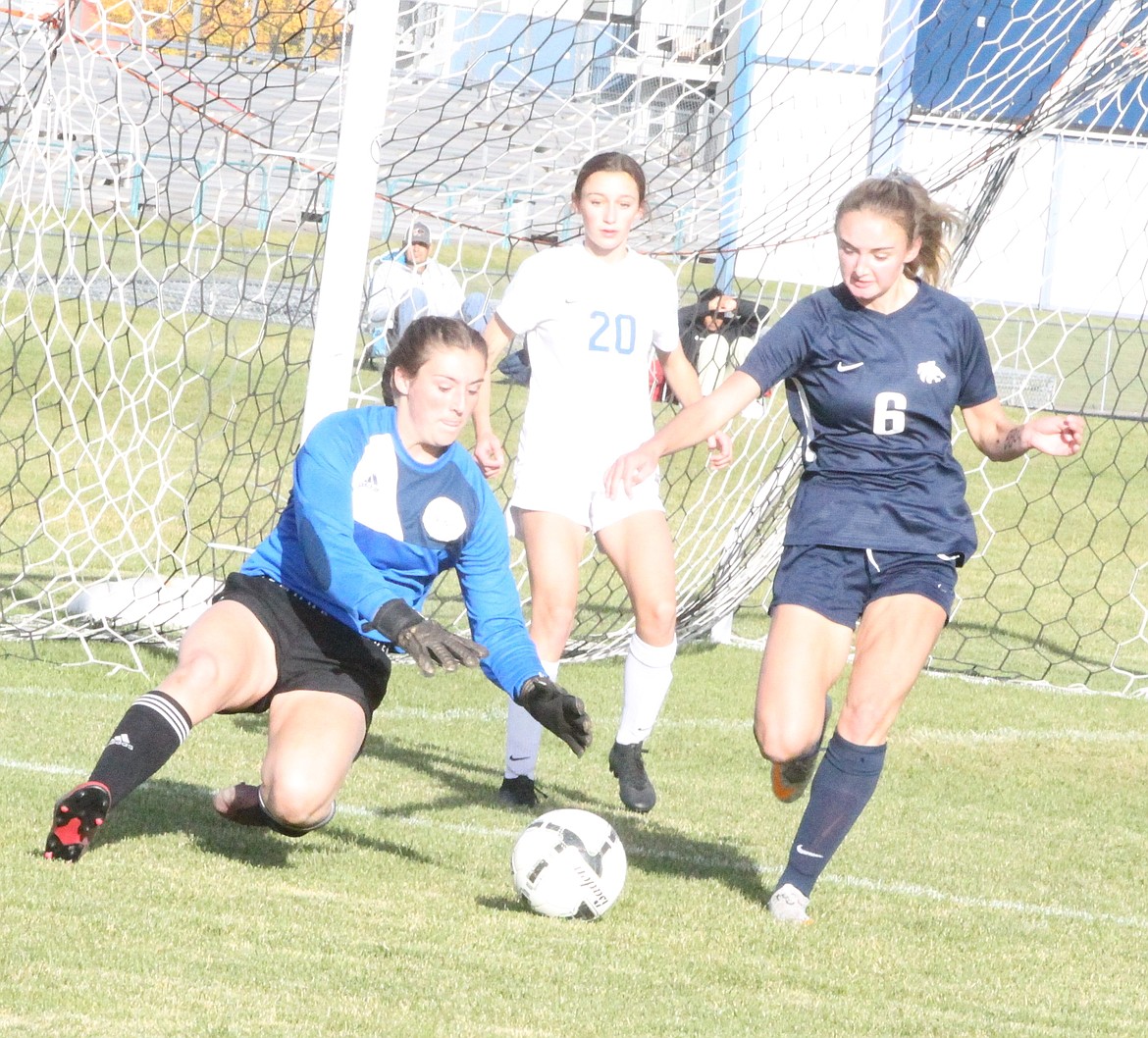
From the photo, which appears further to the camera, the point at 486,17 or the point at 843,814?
the point at 486,17

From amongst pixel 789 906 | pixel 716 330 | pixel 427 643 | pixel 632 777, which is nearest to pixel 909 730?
pixel 632 777

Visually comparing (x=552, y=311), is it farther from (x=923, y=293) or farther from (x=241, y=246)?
(x=241, y=246)

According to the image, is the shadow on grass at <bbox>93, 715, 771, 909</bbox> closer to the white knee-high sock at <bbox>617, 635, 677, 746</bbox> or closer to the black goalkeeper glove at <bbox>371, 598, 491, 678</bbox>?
the white knee-high sock at <bbox>617, 635, 677, 746</bbox>

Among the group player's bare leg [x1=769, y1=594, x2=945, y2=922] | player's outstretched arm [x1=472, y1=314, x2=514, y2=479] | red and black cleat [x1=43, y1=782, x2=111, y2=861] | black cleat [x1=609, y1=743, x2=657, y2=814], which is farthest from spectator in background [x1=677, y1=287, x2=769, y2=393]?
red and black cleat [x1=43, y1=782, x2=111, y2=861]

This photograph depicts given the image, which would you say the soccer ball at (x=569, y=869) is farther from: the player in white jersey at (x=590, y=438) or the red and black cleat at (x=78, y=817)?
the player in white jersey at (x=590, y=438)

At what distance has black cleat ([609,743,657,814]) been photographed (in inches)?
208

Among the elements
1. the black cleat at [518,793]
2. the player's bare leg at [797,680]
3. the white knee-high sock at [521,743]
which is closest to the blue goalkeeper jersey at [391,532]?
the player's bare leg at [797,680]

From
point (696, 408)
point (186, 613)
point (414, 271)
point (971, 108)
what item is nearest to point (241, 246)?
point (414, 271)

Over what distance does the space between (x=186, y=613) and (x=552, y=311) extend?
238 cm

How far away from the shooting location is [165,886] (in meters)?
3.96

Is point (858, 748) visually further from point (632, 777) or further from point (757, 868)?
point (632, 777)

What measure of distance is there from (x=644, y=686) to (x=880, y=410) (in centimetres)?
150

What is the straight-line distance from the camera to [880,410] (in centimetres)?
436

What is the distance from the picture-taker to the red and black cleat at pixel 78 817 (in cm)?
393
